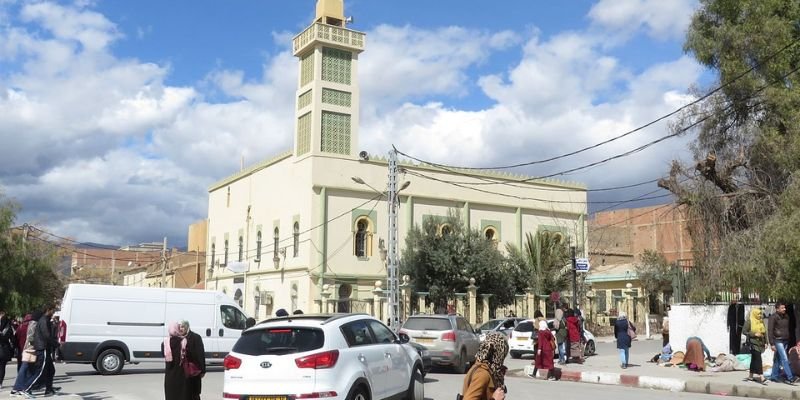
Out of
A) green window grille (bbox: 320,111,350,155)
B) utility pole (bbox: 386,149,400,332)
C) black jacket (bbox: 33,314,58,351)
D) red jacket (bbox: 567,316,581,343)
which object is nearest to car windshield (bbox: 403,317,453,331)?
red jacket (bbox: 567,316,581,343)

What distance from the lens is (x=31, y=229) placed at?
4022 centimetres

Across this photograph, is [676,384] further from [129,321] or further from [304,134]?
[304,134]

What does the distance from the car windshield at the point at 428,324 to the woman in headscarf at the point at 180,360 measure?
1062 centimetres

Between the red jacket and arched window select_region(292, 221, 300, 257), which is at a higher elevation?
arched window select_region(292, 221, 300, 257)

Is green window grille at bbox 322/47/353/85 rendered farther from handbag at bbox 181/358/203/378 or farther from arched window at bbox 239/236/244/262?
handbag at bbox 181/358/203/378

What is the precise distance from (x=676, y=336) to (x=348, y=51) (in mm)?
27725

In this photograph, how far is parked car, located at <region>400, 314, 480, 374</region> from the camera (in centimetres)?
1912

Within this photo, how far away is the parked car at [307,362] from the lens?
9.30m

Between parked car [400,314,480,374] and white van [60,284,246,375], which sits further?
parked car [400,314,480,374]

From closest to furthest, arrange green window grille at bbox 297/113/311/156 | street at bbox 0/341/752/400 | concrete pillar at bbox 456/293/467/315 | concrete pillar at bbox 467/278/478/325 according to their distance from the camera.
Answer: street at bbox 0/341/752/400
concrete pillar at bbox 467/278/478/325
concrete pillar at bbox 456/293/467/315
green window grille at bbox 297/113/311/156

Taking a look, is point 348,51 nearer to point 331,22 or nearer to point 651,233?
point 331,22

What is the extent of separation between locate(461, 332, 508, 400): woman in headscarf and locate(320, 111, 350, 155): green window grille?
35723 mm

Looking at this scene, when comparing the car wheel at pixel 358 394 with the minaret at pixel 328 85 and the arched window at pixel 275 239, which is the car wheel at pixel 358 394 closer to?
the minaret at pixel 328 85

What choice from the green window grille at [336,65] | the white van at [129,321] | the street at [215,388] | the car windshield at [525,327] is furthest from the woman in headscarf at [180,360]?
the green window grille at [336,65]
